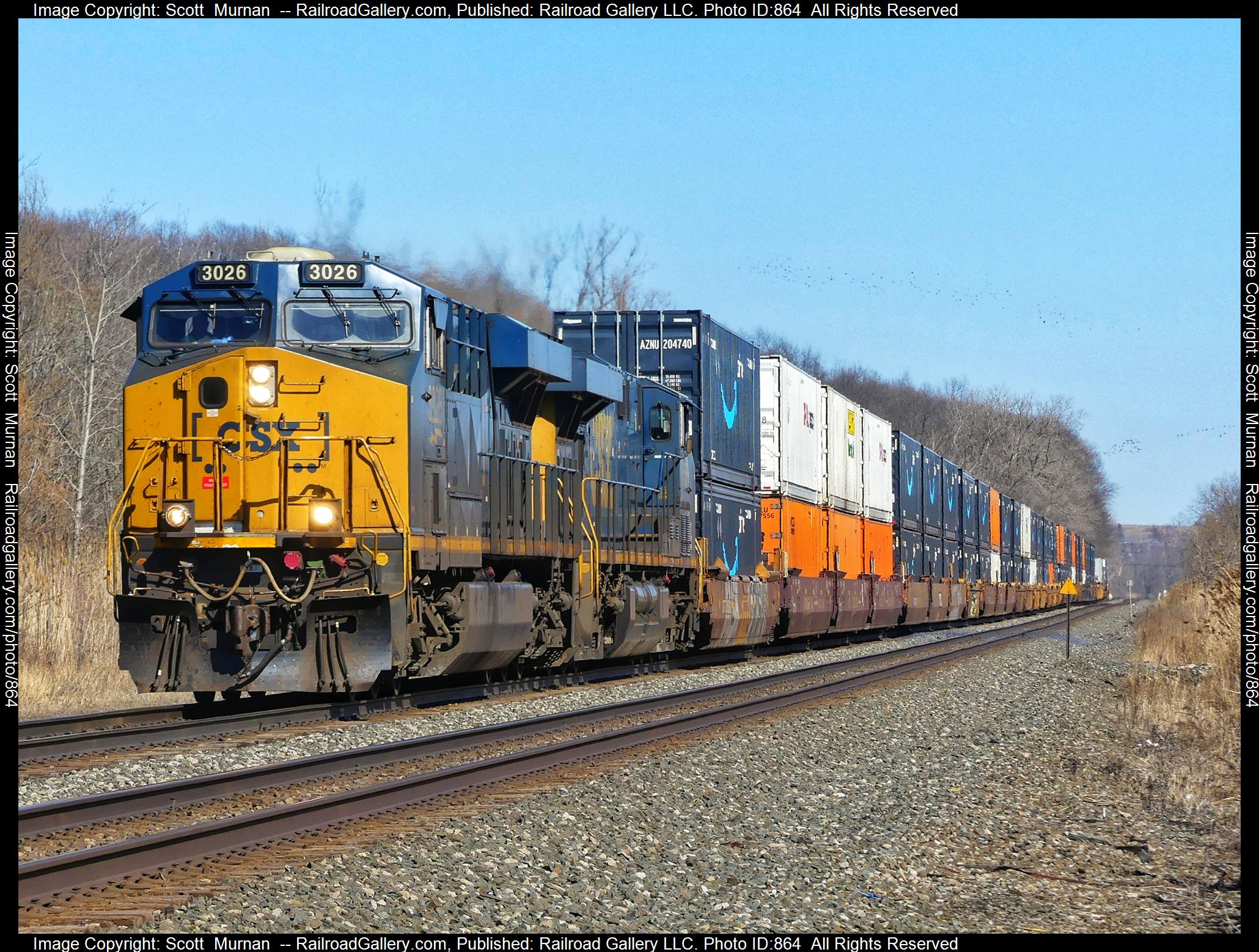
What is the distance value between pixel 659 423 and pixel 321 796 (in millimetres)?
11136

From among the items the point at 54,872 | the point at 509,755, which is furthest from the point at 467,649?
the point at 54,872

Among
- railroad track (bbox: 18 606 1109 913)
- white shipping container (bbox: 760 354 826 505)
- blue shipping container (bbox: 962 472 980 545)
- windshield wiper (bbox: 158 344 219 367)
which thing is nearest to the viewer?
railroad track (bbox: 18 606 1109 913)

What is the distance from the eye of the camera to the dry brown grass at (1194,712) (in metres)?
9.28

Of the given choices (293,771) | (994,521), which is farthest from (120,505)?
(994,521)

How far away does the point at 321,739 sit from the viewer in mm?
10961

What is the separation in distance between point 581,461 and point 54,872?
1117 cm

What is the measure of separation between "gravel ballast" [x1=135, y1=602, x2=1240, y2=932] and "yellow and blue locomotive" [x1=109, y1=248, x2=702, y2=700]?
117 inches

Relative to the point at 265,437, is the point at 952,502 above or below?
below

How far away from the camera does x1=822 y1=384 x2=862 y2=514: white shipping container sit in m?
27.1

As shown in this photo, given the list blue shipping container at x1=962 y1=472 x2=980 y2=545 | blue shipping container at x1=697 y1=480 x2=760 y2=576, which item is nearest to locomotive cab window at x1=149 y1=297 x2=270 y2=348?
blue shipping container at x1=697 y1=480 x2=760 y2=576

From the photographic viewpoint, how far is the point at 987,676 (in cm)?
1930

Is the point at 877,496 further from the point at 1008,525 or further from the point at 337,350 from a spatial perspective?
the point at 1008,525

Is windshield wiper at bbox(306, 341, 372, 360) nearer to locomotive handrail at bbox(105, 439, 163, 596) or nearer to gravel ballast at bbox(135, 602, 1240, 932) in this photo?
locomotive handrail at bbox(105, 439, 163, 596)
